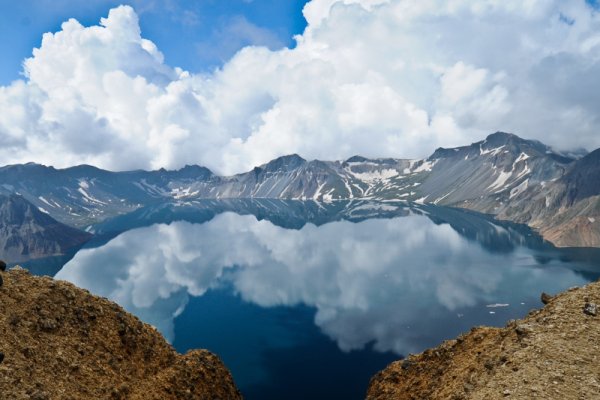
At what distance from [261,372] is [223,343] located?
19.3 metres

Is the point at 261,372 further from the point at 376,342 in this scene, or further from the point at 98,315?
the point at 98,315

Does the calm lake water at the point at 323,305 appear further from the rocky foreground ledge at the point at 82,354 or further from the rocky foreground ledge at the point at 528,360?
the rocky foreground ledge at the point at 528,360

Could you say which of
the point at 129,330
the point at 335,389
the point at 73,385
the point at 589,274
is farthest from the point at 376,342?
the point at 589,274

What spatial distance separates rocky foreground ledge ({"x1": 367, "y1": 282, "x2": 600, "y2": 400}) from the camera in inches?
846

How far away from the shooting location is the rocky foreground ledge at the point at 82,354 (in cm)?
2473

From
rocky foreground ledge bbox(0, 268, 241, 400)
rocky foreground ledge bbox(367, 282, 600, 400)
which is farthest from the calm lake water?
rocky foreground ledge bbox(367, 282, 600, 400)

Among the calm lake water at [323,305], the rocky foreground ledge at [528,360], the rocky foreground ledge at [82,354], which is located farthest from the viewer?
the calm lake water at [323,305]

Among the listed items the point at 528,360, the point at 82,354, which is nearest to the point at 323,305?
the point at 82,354

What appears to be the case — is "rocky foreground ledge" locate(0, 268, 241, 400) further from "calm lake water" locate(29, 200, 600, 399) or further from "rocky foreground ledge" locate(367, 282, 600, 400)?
"calm lake water" locate(29, 200, 600, 399)

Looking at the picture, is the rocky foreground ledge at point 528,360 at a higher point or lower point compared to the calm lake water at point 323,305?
higher

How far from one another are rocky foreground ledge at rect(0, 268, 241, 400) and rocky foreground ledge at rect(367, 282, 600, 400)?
16889 millimetres

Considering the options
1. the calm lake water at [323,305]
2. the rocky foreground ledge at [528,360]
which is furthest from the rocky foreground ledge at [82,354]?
the calm lake water at [323,305]

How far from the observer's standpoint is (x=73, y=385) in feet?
84.8

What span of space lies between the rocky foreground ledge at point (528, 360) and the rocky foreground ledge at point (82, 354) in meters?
16.9
